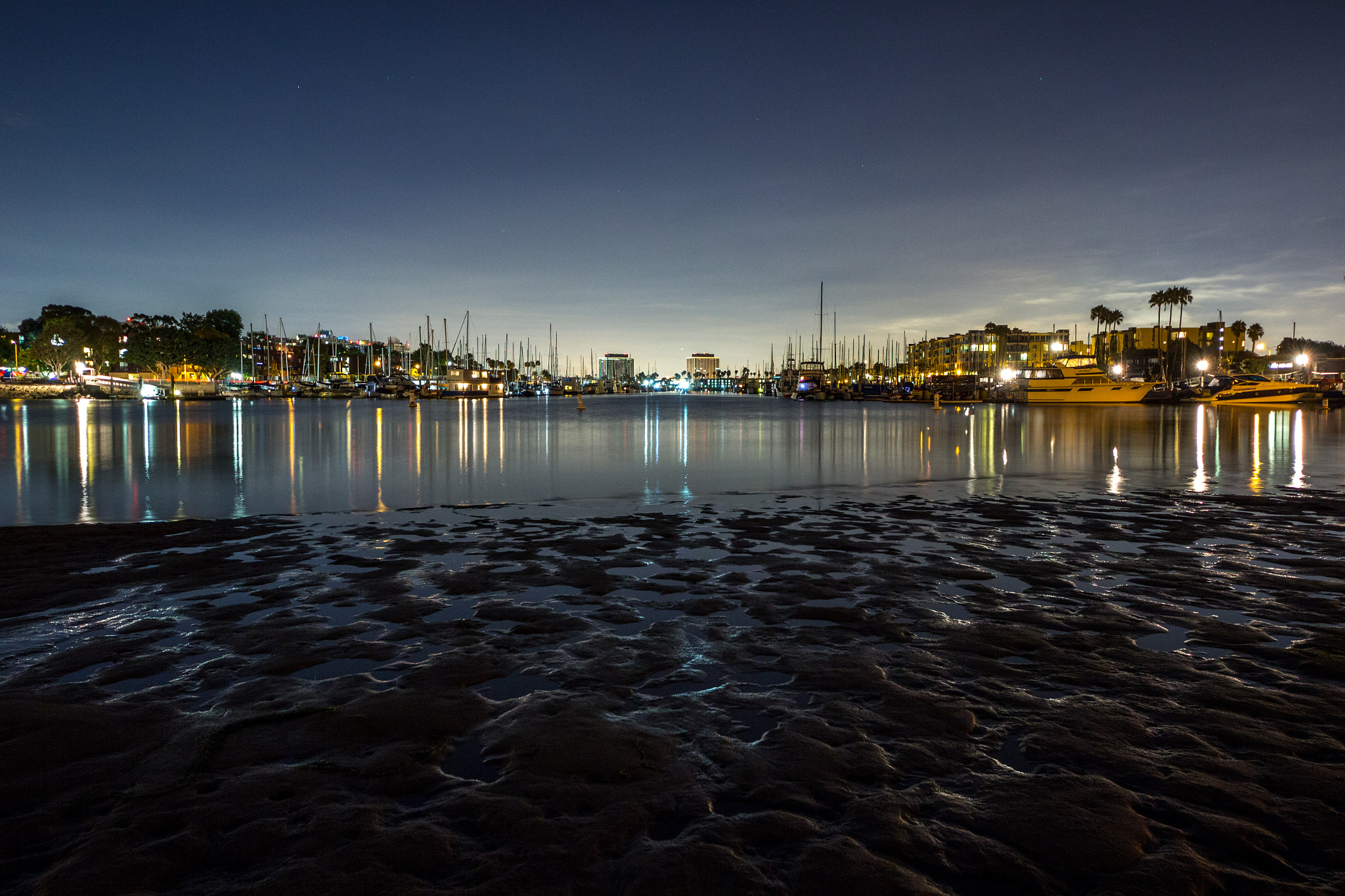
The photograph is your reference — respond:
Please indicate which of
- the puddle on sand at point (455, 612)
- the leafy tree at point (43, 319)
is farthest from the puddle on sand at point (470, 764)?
the leafy tree at point (43, 319)

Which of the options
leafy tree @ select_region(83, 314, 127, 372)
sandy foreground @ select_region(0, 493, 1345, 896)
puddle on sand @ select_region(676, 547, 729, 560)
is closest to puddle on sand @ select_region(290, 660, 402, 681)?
sandy foreground @ select_region(0, 493, 1345, 896)

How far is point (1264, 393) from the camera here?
7694 centimetres

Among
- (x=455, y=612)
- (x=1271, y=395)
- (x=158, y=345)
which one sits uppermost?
(x=158, y=345)

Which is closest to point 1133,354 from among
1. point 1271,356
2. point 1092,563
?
point 1271,356

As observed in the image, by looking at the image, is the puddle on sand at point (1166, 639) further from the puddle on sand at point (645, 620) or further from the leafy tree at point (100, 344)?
the leafy tree at point (100, 344)

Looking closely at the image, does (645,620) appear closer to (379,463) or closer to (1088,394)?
(379,463)

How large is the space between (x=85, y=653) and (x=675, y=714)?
16.2 ft

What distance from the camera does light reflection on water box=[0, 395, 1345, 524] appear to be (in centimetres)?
1553

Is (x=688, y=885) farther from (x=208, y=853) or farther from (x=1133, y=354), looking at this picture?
(x=1133, y=354)

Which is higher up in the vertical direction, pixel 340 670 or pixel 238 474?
pixel 238 474

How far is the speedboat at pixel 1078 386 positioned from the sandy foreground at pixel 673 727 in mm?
96640

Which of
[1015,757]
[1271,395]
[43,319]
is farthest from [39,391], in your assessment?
[1271,395]

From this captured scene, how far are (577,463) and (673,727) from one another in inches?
742

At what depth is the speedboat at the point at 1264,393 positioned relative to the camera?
7444 centimetres
